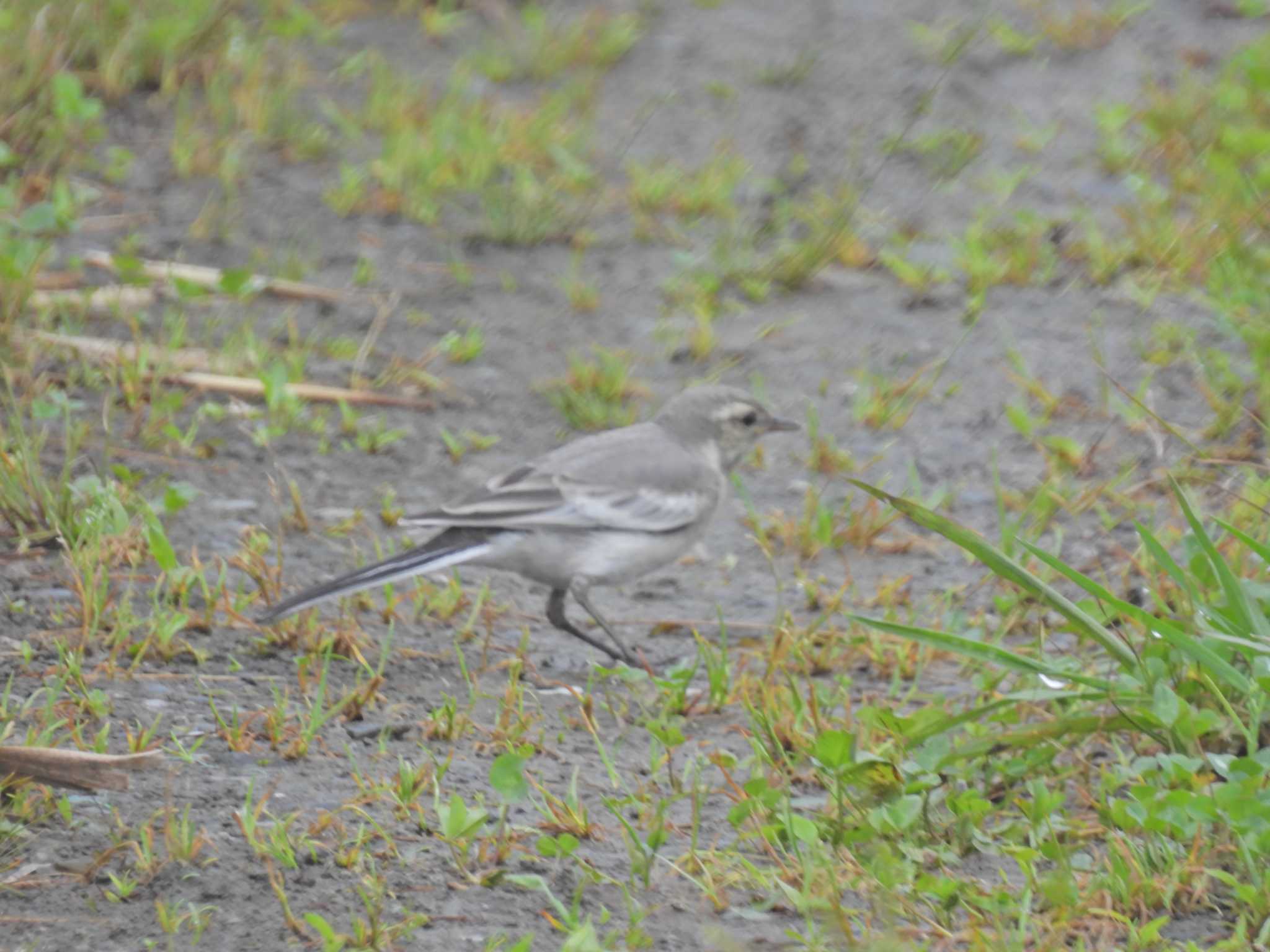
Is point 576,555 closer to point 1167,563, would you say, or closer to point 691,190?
point 1167,563

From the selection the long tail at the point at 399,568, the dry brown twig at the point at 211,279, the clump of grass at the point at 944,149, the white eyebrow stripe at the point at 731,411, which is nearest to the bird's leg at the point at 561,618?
the long tail at the point at 399,568

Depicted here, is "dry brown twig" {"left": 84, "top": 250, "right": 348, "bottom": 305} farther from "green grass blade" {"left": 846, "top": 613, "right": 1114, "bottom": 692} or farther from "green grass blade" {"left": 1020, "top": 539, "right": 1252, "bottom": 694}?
"green grass blade" {"left": 1020, "top": 539, "right": 1252, "bottom": 694}

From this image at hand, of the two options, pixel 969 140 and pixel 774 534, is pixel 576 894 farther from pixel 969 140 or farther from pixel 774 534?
pixel 969 140

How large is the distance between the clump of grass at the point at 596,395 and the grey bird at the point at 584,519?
0.75 meters

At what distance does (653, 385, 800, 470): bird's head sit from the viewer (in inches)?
256

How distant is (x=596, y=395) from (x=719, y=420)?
0.88 meters

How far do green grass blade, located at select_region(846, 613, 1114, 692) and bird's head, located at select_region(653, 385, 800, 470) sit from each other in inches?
90.9

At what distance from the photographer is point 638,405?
724 centimetres

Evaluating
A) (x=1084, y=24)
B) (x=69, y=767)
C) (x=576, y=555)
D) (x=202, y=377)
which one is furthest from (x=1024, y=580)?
(x=1084, y=24)

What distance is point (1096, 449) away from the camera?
6.73 meters

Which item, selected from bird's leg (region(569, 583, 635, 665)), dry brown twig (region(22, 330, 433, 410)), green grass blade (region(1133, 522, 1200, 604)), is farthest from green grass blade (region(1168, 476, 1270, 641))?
dry brown twig (region(22, 330, 433, 410))

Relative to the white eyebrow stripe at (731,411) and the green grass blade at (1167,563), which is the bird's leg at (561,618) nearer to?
the white eyebrow stripe at (731,411)

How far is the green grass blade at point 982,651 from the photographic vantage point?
4.05 metres

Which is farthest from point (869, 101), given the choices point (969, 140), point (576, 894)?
point (576, 894)
